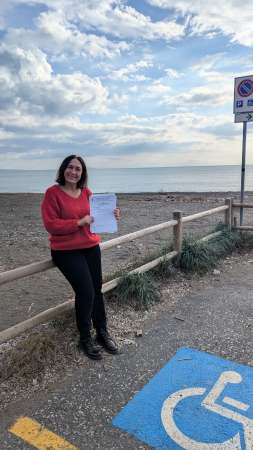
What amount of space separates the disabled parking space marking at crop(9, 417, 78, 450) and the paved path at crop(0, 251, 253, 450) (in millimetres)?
36

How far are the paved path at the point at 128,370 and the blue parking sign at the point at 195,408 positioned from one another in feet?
0.34

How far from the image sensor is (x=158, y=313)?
14.8 ft

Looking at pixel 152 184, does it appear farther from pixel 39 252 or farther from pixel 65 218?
pixel 65 218

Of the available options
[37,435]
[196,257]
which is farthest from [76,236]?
[196,257]

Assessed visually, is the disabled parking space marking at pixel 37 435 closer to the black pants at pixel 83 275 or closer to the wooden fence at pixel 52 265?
the wooden fence at pixel 52 265

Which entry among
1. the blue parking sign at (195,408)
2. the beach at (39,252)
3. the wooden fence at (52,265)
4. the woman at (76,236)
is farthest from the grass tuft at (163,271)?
the blue parking sign at (195,408)

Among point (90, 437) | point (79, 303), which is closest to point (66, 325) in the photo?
point (79, 303)

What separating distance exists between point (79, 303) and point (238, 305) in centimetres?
232

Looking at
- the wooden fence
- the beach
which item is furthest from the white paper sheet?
the beach

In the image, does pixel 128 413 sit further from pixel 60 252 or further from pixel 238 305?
pixel 238 305

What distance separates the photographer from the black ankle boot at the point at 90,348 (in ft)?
11.3

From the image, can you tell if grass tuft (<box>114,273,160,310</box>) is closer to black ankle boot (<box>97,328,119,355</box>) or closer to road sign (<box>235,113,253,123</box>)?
black ankle boot (<box>97,328,119,355</box>)

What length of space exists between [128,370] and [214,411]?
854 mm

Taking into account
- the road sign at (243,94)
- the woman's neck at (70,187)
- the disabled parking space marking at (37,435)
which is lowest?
the disabled parking space marking at (37,435)
